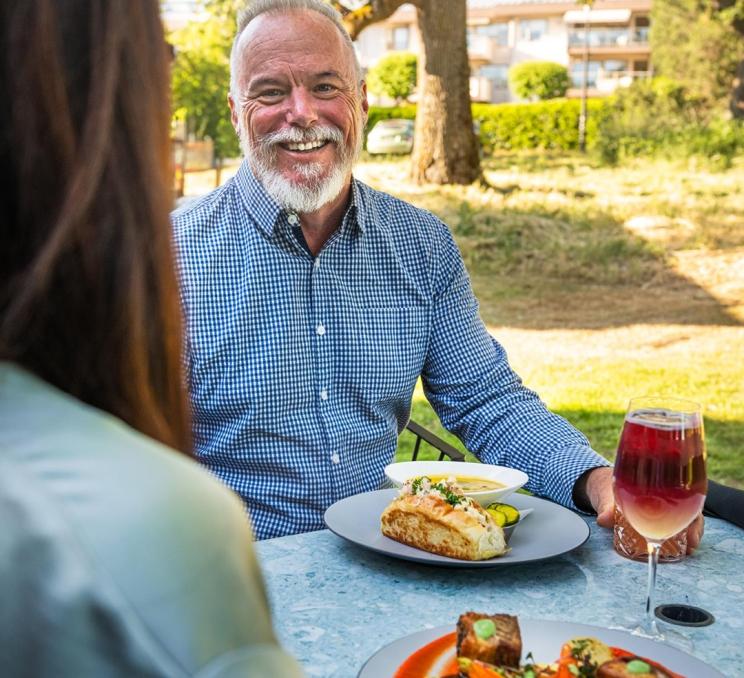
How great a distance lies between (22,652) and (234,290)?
6.25 ft

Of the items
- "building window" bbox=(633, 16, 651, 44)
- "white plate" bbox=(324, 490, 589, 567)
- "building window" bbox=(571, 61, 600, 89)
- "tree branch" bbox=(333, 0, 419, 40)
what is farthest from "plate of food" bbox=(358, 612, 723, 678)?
"building window" bbox=(633, 16, 651, 44)

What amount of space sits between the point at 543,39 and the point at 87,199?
A: 185 feet

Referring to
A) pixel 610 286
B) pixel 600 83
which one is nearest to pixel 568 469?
pixel 610 286

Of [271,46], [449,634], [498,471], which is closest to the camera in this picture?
[449,634]

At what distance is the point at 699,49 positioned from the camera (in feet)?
86.0

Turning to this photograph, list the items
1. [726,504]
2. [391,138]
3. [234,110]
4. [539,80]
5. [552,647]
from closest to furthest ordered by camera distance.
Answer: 1. [552,647]
2. [726,504]
3. [234,110]
4. [391,138]
5. [539,80]

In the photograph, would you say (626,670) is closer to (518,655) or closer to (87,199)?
(518,655)

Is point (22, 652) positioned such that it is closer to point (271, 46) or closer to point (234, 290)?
point (234, 290)

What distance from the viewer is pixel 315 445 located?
7.58 feet

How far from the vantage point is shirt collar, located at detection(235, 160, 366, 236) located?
95.9 inches

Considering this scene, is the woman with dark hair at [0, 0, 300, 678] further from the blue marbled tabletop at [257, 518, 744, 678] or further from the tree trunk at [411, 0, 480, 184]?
the tree trunk at [411, 0, 480, 184]

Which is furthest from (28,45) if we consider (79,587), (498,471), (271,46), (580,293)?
(580,293)

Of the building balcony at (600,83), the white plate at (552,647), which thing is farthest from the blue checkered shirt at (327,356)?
the building balcony at (600,83)

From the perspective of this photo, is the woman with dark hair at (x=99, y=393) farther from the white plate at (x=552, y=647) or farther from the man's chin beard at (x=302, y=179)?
the man's chin beard at (x=302, y=179)
